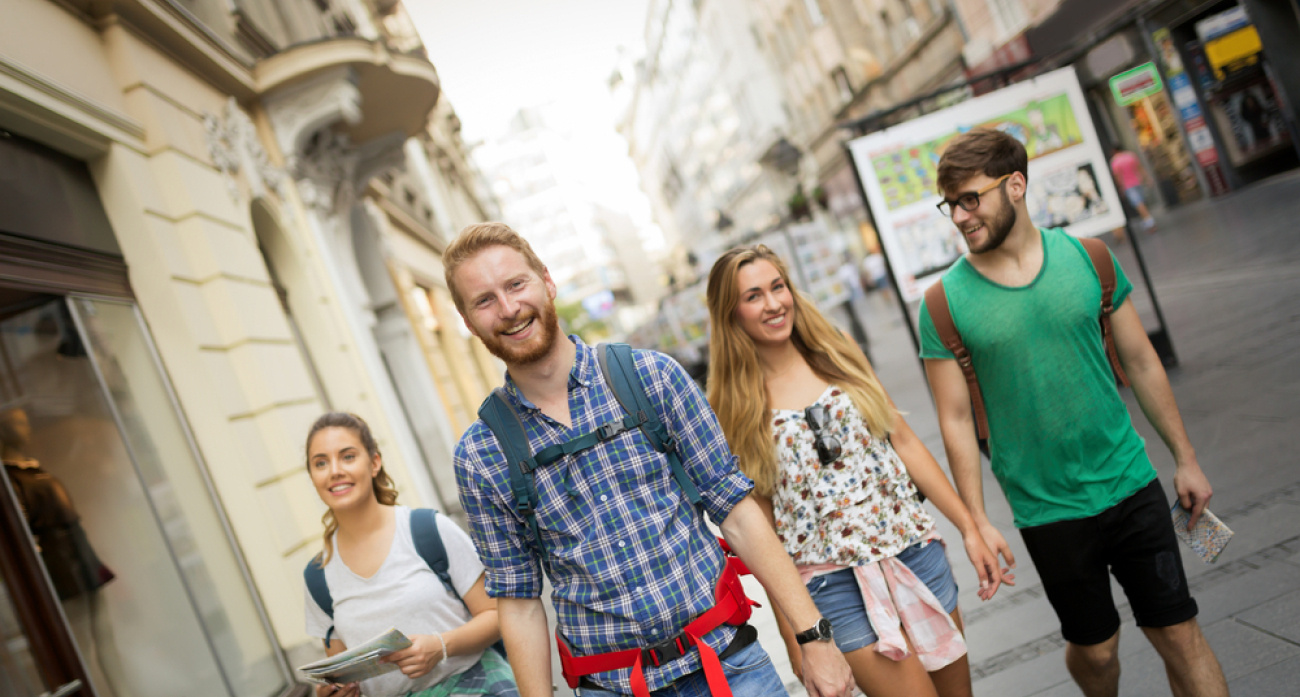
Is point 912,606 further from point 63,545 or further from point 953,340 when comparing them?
point 63,545

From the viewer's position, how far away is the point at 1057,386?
2.65m

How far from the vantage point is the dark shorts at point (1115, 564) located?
257 centimetres

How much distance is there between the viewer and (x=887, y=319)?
20.8 m

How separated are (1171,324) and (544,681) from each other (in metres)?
8.04

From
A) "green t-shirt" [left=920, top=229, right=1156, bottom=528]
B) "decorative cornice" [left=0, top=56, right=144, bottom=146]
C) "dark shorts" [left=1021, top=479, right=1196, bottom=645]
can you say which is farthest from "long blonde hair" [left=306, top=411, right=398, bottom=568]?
"decorative cornice" [left=0, top=56, right=144, bottom=146]

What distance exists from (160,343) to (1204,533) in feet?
17.6

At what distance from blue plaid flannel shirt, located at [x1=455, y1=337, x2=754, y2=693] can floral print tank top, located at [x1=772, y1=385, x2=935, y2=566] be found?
1.88ft

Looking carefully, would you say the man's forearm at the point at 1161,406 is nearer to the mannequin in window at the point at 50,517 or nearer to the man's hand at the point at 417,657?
the man's hand at the point at 417,657

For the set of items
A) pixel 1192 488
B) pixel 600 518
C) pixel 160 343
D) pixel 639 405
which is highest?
pixel 160 343

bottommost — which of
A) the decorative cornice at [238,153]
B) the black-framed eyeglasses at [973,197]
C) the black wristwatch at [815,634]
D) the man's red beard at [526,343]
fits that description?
the black wristwatch at [815,634]

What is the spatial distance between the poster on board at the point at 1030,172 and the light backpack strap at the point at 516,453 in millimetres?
5508

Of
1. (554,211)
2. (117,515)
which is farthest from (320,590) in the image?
(554,211)

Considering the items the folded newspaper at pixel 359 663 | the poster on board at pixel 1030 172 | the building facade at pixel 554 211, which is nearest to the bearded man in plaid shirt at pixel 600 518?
the folded newspaper at pixel 359 663

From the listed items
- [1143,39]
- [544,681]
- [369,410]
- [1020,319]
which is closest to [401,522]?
[544,681]
